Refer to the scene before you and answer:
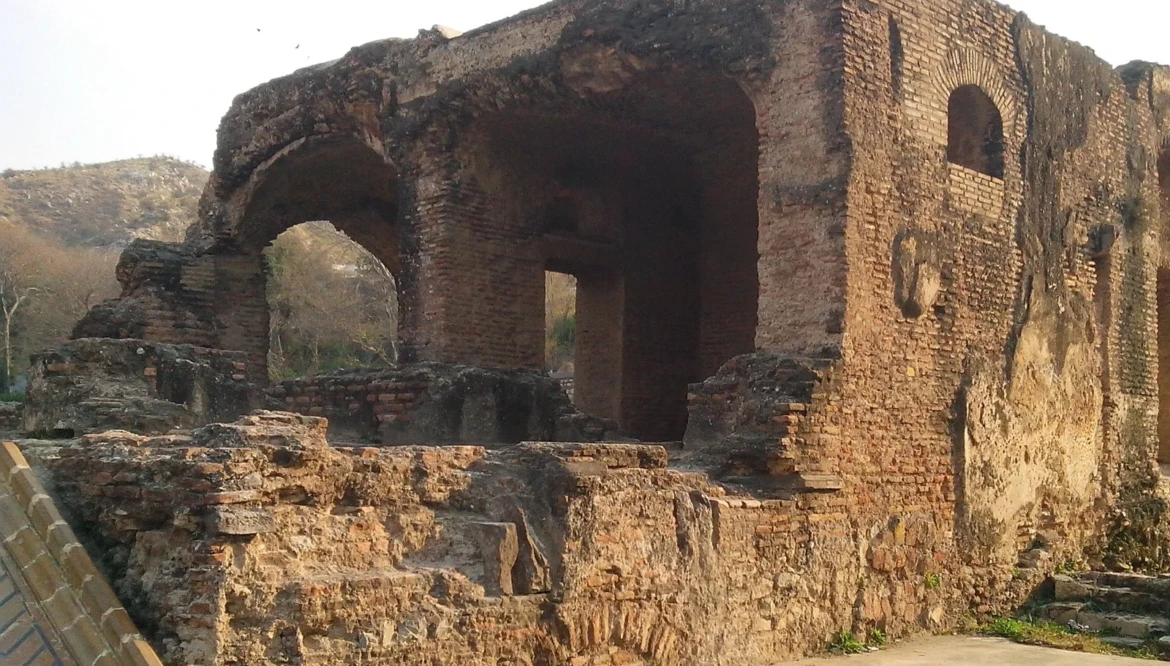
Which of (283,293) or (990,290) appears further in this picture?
(283,293)

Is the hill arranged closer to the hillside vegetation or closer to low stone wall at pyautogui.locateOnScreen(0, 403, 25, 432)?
the hillside vegetation

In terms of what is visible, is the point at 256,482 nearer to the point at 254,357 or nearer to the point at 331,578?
the point at 331,578

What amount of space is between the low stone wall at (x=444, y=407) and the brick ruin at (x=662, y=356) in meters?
0.03

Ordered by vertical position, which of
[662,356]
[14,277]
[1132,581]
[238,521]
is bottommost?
[1132,581]

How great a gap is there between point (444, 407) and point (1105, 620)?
4936mm

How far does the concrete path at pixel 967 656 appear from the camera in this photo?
22.6 ft

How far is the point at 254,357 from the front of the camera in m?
12.0

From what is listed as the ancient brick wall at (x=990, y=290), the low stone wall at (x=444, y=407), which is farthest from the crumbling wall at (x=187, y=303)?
the ancient brick wall at (x=990, y=290)

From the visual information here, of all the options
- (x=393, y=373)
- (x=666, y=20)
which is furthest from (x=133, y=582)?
(x=666, y=20)

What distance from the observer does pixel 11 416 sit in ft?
29.9

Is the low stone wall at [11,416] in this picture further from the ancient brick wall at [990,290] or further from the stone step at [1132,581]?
the stone step at [1132,581]

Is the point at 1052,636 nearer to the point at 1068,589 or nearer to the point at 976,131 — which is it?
the point at 1068,589

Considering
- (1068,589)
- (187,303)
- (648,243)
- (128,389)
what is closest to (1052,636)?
(1068,589)

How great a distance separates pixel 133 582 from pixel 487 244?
599 centimetres
